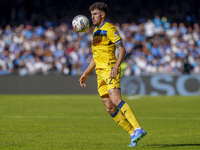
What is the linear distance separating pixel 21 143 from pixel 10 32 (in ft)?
67.7

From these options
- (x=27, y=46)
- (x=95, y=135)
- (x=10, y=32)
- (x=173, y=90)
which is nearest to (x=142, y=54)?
(x=173, y=90)

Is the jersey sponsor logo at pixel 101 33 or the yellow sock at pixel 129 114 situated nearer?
the yellow sock at pixel 129 114

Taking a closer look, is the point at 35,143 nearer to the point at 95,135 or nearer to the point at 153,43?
the point at 95,135

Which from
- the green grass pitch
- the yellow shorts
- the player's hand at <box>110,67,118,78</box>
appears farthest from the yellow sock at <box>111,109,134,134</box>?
the player's hand at <box>110,67,118,78</box>

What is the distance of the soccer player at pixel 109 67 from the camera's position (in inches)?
247

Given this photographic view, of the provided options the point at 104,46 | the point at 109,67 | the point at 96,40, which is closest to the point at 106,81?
the point at 109,67

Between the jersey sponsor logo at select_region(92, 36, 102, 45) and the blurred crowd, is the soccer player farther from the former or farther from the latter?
the blurred crowd

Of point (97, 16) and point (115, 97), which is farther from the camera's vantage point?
point (97, 16)

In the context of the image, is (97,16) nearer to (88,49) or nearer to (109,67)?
(109,67)

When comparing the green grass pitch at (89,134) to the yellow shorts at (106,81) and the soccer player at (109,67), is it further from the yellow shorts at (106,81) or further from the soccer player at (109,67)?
the yellow shorts at (106,81)

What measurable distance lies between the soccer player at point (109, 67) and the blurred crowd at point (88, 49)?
15763 mm

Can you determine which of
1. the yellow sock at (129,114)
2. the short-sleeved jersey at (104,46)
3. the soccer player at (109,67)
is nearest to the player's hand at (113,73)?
the soccer player at (109,67)

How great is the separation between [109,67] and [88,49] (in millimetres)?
18324

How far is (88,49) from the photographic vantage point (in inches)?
973
